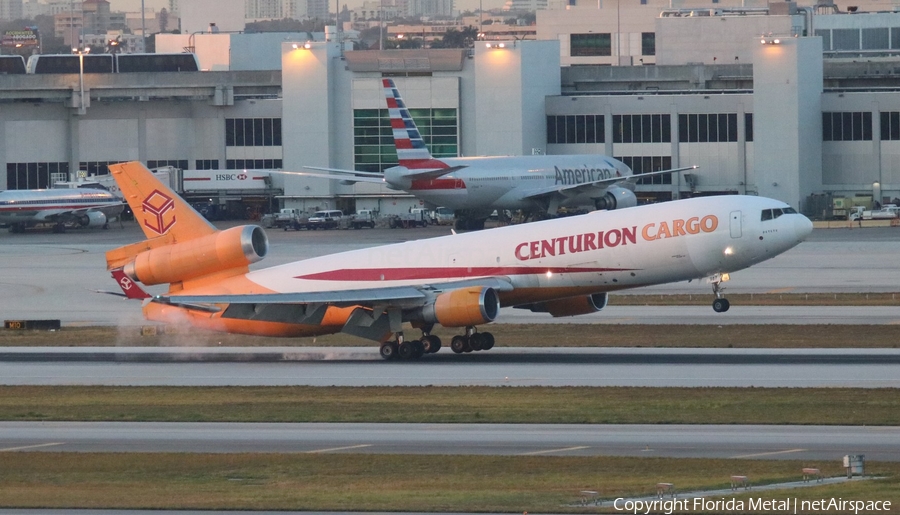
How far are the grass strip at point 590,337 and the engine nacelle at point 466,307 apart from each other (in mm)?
6138

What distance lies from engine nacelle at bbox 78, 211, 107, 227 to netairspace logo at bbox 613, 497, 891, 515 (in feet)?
367

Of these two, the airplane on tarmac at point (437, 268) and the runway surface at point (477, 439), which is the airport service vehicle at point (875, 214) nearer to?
the airplane on tarmac at point (437, 268)

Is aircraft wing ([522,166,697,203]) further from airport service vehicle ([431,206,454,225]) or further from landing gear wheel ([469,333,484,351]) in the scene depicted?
landing gear wheel ([469,333,484,351])

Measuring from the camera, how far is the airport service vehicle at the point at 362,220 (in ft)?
412

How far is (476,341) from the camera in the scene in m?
49.4

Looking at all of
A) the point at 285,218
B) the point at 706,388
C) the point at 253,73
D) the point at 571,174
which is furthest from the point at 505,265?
the point at 253,73

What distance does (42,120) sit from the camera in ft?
474

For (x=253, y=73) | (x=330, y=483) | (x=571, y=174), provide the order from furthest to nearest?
(x=253, y=73)
(x=571, y=174)
(x=330, y=483)

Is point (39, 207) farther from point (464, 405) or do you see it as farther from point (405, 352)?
point (464, 405)

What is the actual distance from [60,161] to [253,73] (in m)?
26.5

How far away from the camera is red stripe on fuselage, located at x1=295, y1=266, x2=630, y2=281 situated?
1907 inches

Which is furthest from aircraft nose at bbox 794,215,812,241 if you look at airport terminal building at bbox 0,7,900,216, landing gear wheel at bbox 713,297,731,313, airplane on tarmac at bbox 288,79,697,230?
airport terminal building at bbox 0,7,900,216

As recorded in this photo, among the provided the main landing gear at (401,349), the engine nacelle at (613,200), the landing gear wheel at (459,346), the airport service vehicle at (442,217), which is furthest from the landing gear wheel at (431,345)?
the airport service vehicle at (442,217)

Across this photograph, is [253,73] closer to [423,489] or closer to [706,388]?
[706,388]
